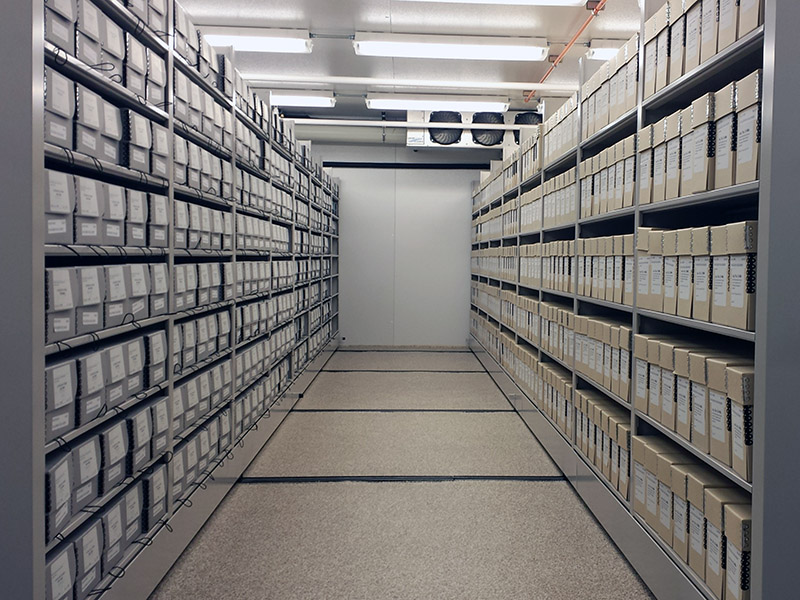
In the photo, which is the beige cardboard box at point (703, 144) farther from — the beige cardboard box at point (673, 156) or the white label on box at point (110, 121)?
the white label on box at point (110, 121)

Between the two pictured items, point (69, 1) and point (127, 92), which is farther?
point (127, 92)

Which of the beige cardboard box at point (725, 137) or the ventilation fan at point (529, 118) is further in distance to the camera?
the ventilation fan at point (529, 118)

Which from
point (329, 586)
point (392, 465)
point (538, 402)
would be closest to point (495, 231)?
point (538, 402)

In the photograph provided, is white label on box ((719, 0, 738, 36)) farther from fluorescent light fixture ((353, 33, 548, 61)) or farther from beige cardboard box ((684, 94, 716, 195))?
fluorescent light fixture ((353, 33, 548, 61))

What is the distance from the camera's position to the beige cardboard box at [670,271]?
1.87m

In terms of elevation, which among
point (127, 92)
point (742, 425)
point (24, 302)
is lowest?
point (742, 425)

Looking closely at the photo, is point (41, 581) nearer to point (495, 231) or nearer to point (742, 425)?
point (742, 425)

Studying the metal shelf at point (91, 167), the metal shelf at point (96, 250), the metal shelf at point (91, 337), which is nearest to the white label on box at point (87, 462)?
the metal shelf at point (91, 337)

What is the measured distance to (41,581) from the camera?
4.30 feet

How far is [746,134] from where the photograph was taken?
4.88 ft

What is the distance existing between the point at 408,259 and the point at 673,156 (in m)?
5.83

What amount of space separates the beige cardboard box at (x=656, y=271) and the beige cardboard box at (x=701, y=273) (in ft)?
0.73

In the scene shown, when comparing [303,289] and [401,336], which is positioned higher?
[303,289]

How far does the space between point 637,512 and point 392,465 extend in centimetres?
140
